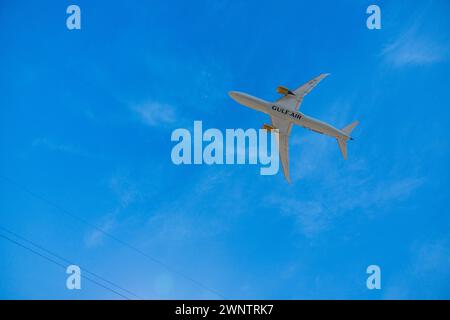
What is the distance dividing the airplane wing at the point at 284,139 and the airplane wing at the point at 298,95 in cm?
308

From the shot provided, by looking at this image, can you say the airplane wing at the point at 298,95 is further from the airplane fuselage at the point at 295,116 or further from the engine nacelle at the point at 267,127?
the engine nacelle at the point at 267,127

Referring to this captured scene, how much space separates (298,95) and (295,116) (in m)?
6.79

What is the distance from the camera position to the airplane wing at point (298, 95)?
83.1 metres

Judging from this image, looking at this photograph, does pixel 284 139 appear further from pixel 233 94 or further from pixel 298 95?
pixel 233 94

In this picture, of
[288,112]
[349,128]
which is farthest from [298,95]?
[349,128]

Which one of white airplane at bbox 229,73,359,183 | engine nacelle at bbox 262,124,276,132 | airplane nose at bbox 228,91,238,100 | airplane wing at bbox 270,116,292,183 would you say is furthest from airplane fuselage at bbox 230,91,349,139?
engine nacelle at bbox 262,124,276,132

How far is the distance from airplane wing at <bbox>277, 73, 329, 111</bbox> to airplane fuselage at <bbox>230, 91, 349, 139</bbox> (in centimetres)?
205

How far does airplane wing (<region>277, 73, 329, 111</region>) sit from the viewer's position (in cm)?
8306

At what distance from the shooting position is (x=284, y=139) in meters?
86.1

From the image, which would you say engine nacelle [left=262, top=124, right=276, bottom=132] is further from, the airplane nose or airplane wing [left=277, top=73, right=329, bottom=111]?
the airplane nose

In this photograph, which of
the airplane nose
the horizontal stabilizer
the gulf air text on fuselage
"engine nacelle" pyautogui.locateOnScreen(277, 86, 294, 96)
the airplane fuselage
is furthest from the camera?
"engine nacelle" pyautogui.locateOnScreen(277, 86, 294, 96)
